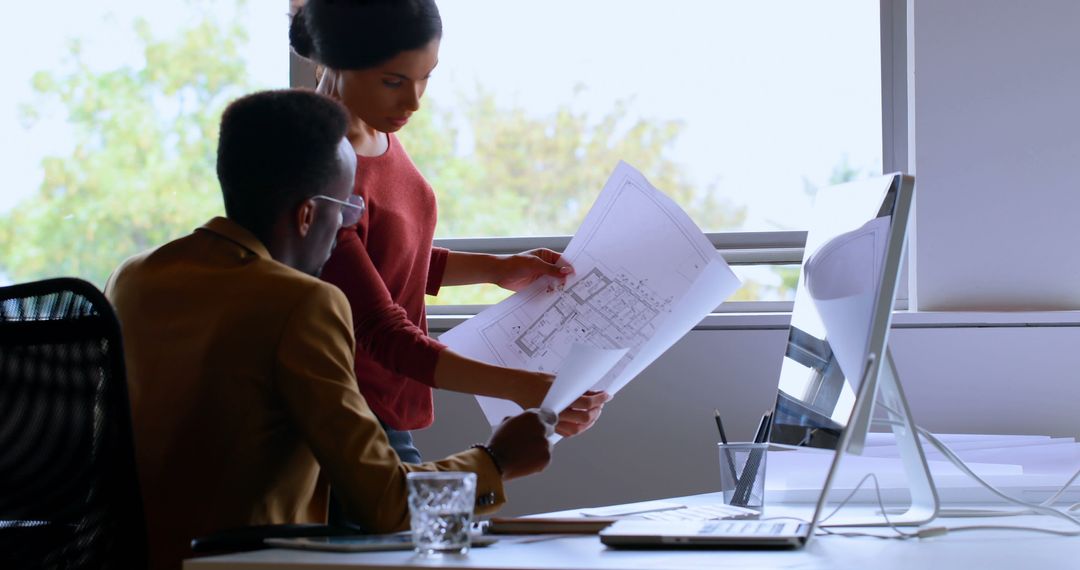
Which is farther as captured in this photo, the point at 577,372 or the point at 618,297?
the point at 618,297

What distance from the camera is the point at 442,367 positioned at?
1.67 m

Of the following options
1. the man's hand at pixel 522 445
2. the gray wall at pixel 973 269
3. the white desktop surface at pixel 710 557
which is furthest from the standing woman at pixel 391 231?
the gray wall at pixel 973 269

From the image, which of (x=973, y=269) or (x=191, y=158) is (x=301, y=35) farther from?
(x=191, y=158)

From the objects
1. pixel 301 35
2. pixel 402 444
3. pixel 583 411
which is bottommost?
pixel 402 444

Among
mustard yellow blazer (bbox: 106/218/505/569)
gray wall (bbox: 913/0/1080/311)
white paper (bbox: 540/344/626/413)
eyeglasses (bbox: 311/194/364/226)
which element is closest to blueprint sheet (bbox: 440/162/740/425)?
white paper (bbox: 540/344/626/413)

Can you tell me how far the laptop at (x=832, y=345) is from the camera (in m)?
1.05

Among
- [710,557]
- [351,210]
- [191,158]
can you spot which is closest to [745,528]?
[710,557]

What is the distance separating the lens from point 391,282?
1796 millimetres

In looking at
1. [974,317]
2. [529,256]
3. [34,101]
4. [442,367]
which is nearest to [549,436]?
[442,367]

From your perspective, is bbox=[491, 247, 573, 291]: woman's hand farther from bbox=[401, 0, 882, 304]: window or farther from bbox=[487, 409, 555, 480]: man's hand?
bbox=[401, 0, 882, 304]: window

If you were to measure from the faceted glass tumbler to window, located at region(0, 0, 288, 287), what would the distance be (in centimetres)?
239

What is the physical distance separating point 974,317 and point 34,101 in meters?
2.66

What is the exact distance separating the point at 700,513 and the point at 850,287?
395 millimetres

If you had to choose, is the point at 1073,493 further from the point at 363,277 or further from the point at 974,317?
the point at 363,277
